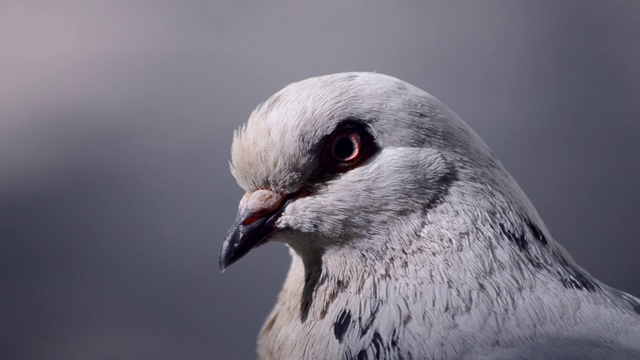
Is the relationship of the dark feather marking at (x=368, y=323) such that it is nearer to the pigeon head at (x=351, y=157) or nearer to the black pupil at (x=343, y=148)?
the pigeon head at (x=351, y=157)

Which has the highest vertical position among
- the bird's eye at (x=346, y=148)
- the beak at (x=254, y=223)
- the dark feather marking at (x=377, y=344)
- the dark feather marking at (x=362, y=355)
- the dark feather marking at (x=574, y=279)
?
the bird's eye at (x=346, y=148)

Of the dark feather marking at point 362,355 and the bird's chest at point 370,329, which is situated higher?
the bird's chest at point 370,329

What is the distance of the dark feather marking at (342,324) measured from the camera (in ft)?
3.24

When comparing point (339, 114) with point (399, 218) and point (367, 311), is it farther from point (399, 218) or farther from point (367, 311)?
point (367, 311)

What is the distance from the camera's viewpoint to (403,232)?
99 cm

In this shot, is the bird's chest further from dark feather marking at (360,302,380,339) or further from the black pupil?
the black pupil

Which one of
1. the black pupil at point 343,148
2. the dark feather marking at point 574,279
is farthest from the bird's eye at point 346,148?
the dark feather marking at point 574,279

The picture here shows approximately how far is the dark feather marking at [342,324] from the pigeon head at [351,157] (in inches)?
3.9

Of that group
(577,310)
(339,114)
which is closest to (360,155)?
(339,114)

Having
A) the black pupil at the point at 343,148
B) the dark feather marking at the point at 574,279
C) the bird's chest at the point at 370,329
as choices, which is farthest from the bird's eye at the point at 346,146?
the dark feather marking at the point at 574,279

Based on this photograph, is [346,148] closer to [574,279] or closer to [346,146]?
[346,146]

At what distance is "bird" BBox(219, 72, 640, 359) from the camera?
95 centimetres

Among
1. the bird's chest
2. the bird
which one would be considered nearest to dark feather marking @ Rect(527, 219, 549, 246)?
the bird

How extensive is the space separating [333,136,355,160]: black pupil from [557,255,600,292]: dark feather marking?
32 cm
